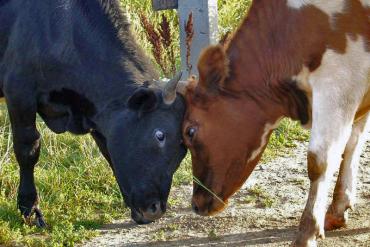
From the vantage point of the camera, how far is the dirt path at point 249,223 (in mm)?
5414

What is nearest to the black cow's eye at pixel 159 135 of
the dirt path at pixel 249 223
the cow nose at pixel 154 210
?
the cow nose at pixel 154 210

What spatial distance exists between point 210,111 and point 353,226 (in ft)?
4.18

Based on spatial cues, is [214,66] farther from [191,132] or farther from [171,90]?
[191,132]

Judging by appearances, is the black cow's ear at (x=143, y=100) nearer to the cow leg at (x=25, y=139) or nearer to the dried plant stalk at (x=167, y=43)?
the cow leg at (x=25, y=139)

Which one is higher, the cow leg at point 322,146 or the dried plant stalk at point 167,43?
the dried plant stalk at point 167,43

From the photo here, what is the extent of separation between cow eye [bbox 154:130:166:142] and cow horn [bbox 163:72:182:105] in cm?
18

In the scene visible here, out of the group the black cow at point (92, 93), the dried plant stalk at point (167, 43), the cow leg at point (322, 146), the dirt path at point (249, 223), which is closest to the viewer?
the cow leg at point (322, 146)

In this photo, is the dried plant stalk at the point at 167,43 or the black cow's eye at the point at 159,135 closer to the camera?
the black cow's eye at the point at 159,135

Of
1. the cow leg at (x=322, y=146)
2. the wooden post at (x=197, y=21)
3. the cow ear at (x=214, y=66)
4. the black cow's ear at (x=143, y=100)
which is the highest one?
the wooden post at (x=197, y=21)

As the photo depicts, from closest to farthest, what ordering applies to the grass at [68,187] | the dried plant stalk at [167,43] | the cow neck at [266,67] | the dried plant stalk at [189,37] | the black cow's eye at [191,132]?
the cow neck at [266,67], the black cow's eye at [191,132], the grass at [68,187], the dried plant stalk at [189,37], the dried plant stalk at [167,43]

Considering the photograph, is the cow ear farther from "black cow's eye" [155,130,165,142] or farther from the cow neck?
"black cow's eye" [155,130,165,142]

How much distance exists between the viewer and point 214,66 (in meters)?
5.06

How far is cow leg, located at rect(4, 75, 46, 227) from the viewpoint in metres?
5.70

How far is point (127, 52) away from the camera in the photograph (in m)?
5.57
